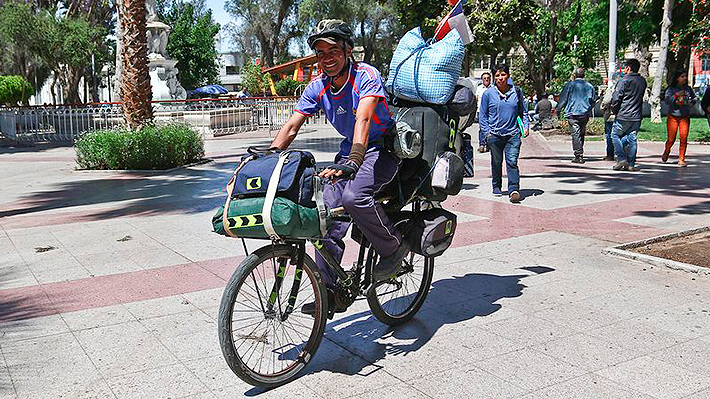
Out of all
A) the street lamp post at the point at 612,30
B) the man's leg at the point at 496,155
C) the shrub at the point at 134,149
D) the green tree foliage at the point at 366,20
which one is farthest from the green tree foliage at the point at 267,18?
the man's leg at the point at 496,155

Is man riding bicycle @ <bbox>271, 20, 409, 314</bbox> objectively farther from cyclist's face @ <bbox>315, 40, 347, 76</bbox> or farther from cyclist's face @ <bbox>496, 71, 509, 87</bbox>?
cyclist's face @ <bbox>496, 71, 509, 87</bbox>

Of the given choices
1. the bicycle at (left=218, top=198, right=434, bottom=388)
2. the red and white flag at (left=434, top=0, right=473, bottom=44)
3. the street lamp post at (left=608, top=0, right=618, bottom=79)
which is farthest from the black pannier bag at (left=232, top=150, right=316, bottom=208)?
the street lamp post at (left=608, top=0, right=618, bottom=79)

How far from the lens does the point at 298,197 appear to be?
3.66 m

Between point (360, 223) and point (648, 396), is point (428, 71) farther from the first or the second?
point (648, 396)

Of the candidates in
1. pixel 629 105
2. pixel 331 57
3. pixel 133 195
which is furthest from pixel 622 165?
pixel 331 57

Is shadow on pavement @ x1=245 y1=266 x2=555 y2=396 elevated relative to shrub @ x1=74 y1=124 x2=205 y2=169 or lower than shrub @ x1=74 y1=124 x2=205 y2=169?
lower

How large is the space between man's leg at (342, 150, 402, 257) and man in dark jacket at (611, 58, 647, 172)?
946 cm

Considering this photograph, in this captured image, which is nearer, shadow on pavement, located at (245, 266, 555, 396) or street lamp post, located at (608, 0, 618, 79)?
shadow on pavement, located at (245, 266, 555, 396)

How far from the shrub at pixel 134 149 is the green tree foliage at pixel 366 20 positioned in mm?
34969

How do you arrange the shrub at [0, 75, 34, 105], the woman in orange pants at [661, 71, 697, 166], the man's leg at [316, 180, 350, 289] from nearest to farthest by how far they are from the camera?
1. the man's leg at [316, 180, 350, 289]
2. the woman in orange pants at [661, 71, 697, 166]
3. the shrub at [0, 75, 34, 105]

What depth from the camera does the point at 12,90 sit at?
3030 centimetres

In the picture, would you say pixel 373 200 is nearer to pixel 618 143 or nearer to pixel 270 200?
pixel 270 200

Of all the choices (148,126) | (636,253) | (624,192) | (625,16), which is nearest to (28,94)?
(148,126)

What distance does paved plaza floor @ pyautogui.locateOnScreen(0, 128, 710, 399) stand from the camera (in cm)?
396
